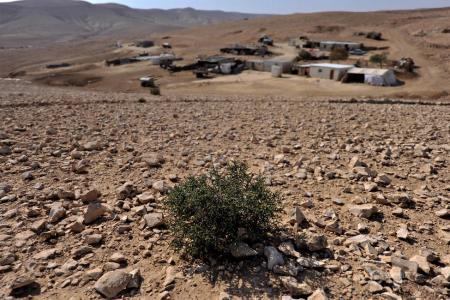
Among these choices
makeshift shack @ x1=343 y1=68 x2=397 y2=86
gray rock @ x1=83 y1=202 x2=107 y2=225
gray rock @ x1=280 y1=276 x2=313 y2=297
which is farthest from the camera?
makeshift shack @ x1=343 y1=68 x2=397 y2=86

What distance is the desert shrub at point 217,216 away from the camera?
438cm

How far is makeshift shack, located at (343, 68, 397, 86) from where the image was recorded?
40344 millimetres

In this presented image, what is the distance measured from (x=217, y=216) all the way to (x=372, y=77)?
41.3 metres

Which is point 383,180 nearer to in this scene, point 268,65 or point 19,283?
point 19,283

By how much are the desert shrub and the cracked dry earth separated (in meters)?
0.22

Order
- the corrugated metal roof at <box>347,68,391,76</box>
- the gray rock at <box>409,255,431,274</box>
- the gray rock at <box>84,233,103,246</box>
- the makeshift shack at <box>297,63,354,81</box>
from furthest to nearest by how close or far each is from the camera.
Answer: the makeshift shack at <box>297,63,354,81</box> → the corrugated metal roof at <box>347,68,391,76</box> → the gray rock at <box>84,233,103,246</box> → the gray rock at <box>409,255,431,274</box>

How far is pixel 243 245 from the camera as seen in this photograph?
175 inches

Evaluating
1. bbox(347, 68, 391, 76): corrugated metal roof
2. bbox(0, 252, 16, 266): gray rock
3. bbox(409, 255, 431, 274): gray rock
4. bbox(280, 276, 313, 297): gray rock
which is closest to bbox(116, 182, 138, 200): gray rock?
bbox(0, 252, 16, 266): gray rock

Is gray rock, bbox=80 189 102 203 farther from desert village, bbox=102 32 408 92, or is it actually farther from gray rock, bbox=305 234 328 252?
desert village, bbox=102 32 408 92

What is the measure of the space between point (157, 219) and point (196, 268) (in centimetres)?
125

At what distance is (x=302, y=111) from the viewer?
15391 millimetres

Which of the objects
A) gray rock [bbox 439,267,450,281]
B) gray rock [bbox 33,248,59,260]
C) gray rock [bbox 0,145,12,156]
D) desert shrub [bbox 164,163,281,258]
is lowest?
gray rock [bbox 33,248,59,260]

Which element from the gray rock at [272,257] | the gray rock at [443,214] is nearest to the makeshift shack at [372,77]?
the gray rock at [443,214]

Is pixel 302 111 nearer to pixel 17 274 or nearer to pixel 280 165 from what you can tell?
pixel 280 165
